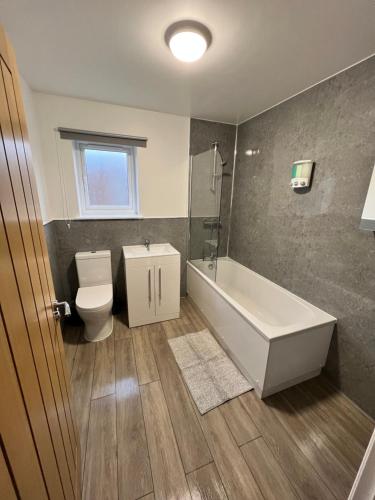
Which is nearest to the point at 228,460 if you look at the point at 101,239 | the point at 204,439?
the point at 204,439

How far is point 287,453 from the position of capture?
1226 mm

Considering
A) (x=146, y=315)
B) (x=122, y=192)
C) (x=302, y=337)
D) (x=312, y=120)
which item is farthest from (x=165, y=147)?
(x=302, y=337)

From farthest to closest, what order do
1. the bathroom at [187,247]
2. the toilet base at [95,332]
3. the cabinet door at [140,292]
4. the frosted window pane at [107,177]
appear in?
the frosted window pane at [107,177], the cabinet door at [140,292], the toilet base at [95,332], the bathroom at [187,247]

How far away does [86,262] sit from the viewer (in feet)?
7.29

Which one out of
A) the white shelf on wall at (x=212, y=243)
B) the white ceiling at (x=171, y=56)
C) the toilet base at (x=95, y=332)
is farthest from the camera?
the white shelf on wall at (x=212, y=243)

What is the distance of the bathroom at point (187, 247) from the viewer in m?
0.76

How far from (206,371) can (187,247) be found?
152cm

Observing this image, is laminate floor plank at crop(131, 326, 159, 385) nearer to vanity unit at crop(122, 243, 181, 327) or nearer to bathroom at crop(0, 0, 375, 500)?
bathroom at crop(0, 0, 375, 500)

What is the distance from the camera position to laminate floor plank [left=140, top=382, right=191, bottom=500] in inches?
41.9

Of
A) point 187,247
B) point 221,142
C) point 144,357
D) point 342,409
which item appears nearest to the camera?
point 342,409

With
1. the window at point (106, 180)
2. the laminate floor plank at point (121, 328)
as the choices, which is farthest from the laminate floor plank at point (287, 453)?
the window at point (106, 180)

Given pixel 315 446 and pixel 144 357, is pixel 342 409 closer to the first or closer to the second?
pixel 315 446

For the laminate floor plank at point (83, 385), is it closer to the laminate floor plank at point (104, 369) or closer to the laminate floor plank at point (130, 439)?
the laminate floor plank at point (104, 369)

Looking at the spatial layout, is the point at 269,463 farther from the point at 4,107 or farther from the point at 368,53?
the point at 368,53
